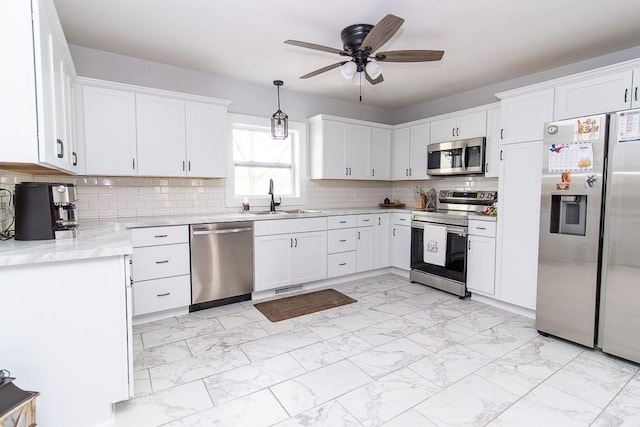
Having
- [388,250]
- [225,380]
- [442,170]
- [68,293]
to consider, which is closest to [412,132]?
[442,170]

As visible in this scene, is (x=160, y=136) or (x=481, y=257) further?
(x=481, y=257)

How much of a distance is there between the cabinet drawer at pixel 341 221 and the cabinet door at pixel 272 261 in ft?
1.97

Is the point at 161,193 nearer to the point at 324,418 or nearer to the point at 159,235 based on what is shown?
the point at 159,235

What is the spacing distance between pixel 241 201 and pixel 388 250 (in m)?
2.22

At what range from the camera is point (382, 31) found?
6.73 ft

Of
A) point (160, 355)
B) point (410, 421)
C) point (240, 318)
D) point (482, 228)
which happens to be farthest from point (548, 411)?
point (160, 355)

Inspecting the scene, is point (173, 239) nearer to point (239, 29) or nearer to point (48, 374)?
point (48, 374)

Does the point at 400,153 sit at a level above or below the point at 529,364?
above

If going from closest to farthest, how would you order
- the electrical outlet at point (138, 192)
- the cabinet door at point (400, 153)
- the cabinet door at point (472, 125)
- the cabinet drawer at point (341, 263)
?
1. the electrical outlet at point (138, 192)
2. the cabinet door at point (472, 125)
3. the cabinet drawer at point (341, 263)
4. the cabinet door at point (400, 153)

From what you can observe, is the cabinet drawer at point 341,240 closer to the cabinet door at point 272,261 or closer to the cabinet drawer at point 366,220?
the cabinet drawer at point 366,220

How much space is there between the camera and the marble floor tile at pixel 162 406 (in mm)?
1759

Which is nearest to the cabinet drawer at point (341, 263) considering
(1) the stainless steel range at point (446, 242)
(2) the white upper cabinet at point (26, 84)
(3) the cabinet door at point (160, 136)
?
(1) the stainless steel range at point (446, 242)

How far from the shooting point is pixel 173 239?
10.2ft

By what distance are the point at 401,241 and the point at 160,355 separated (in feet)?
10.8
